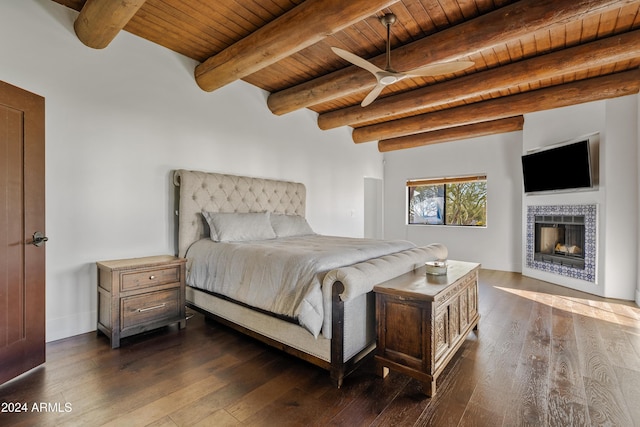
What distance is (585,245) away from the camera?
4.25 m

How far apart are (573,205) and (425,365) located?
164 inches

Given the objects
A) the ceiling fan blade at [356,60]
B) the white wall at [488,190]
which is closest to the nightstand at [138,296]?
the ceiling fan blade at [356,60]

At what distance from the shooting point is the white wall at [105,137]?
256 cm

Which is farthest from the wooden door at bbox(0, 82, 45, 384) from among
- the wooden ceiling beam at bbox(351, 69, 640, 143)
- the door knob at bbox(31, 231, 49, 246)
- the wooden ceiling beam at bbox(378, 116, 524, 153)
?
the wooden ceiling beam at bbox(378, 116, 524, 153)

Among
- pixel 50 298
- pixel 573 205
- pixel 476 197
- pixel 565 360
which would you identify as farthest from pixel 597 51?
pixel 50 298

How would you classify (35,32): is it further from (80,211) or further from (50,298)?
(50,298)

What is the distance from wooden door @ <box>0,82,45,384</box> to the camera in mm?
1896

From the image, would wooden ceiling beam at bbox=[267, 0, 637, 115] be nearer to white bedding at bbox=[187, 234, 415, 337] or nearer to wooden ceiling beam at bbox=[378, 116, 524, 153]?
white bedding at bbox=[187, 234, 415, 337]

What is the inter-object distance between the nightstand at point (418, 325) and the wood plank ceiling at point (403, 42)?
6.71 feet

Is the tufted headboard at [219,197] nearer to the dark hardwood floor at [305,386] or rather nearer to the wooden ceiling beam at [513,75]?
the dark hardwood floor at [305,386]

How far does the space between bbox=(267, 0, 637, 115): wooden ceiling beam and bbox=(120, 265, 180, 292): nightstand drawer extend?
9.27 feet

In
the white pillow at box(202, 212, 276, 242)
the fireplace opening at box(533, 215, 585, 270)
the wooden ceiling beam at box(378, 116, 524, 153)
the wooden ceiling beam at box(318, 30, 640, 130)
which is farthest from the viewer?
the wooden ceiling beam at box(378, 116, 524, 153)

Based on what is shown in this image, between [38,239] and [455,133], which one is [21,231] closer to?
[38,239]

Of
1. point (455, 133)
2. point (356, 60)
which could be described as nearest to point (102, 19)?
point (356, 60)
